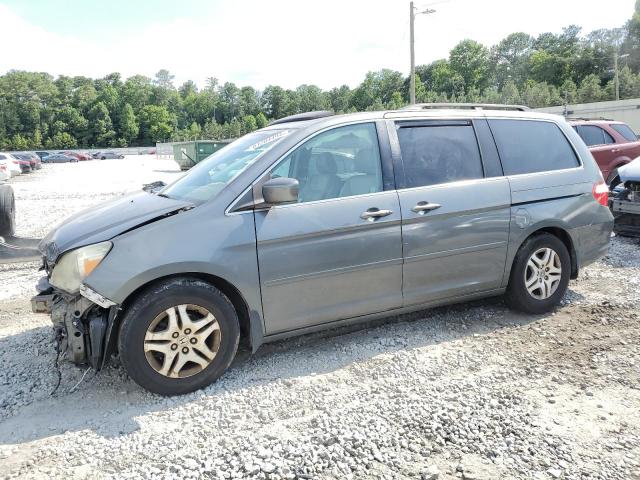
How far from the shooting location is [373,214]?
12.6ft

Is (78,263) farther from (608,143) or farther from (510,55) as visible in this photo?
(510,55)

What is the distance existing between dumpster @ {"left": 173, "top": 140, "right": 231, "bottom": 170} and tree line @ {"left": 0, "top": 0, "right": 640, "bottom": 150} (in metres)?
56.3

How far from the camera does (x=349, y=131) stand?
13.2 feet

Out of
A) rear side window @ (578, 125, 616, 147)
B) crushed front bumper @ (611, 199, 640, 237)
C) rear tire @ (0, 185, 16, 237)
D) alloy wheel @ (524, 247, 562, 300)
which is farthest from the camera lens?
rear side window @ (578, 125, 616, 147)

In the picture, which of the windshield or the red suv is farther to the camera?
the red suv

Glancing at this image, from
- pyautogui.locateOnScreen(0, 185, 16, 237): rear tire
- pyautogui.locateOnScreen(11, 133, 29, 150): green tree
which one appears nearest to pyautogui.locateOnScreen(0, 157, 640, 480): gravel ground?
pyautogui.locateOnScreen(0, 185, 16, 237): rear tire

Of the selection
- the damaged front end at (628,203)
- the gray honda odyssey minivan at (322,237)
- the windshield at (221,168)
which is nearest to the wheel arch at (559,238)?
the gray honda odyssey minivan at (322,237)

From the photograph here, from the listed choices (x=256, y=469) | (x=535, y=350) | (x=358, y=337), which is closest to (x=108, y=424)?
(x=256, y=469)

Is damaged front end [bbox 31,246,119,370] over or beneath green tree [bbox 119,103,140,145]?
beneath

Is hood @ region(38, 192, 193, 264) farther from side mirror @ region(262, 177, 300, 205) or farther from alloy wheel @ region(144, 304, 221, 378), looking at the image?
alloy wheel @ region(144, 304, 221, 378)

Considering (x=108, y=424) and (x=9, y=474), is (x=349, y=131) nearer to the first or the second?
(x=108, y=424)

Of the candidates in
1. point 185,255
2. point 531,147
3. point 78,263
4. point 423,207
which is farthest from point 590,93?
point 78,263

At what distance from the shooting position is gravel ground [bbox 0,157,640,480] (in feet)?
8.82

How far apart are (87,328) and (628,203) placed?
7507 mm
